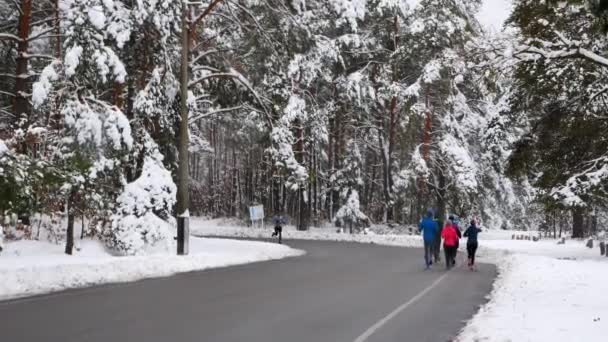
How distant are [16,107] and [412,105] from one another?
921 inches

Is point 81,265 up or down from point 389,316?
up

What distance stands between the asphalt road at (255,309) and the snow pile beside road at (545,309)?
52 cm

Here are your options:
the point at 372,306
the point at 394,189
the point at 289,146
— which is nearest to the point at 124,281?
the point at 372,306

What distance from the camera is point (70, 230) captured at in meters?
18.7

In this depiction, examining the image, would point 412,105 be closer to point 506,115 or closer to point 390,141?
point 390,141

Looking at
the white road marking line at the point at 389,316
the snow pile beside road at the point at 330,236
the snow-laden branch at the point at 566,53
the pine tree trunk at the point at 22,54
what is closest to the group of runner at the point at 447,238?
the white road marking line at the point at 389,316

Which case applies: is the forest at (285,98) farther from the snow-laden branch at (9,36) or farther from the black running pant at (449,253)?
the black running pant at (449,253)

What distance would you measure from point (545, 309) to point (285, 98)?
59.1ft

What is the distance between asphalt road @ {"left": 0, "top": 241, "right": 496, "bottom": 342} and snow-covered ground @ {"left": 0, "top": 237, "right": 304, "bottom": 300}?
0.83 m

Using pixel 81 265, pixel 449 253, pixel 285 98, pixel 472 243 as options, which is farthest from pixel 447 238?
pixel 81 265

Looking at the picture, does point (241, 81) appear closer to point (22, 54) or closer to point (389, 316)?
point (22, 54)

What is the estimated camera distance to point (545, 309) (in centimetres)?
1038

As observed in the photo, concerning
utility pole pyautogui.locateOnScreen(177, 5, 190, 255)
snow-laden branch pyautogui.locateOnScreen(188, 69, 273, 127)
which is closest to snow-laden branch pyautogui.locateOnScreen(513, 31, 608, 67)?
utility pole pyautogui.locateOnScreen(177, 5, 190, 255)

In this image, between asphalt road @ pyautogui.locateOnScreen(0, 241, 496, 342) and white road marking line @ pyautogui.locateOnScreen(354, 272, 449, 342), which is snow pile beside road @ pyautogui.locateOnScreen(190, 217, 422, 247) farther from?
white road marking line @ pyautogui.locateOnScreen(354, 272, 449, 342)
